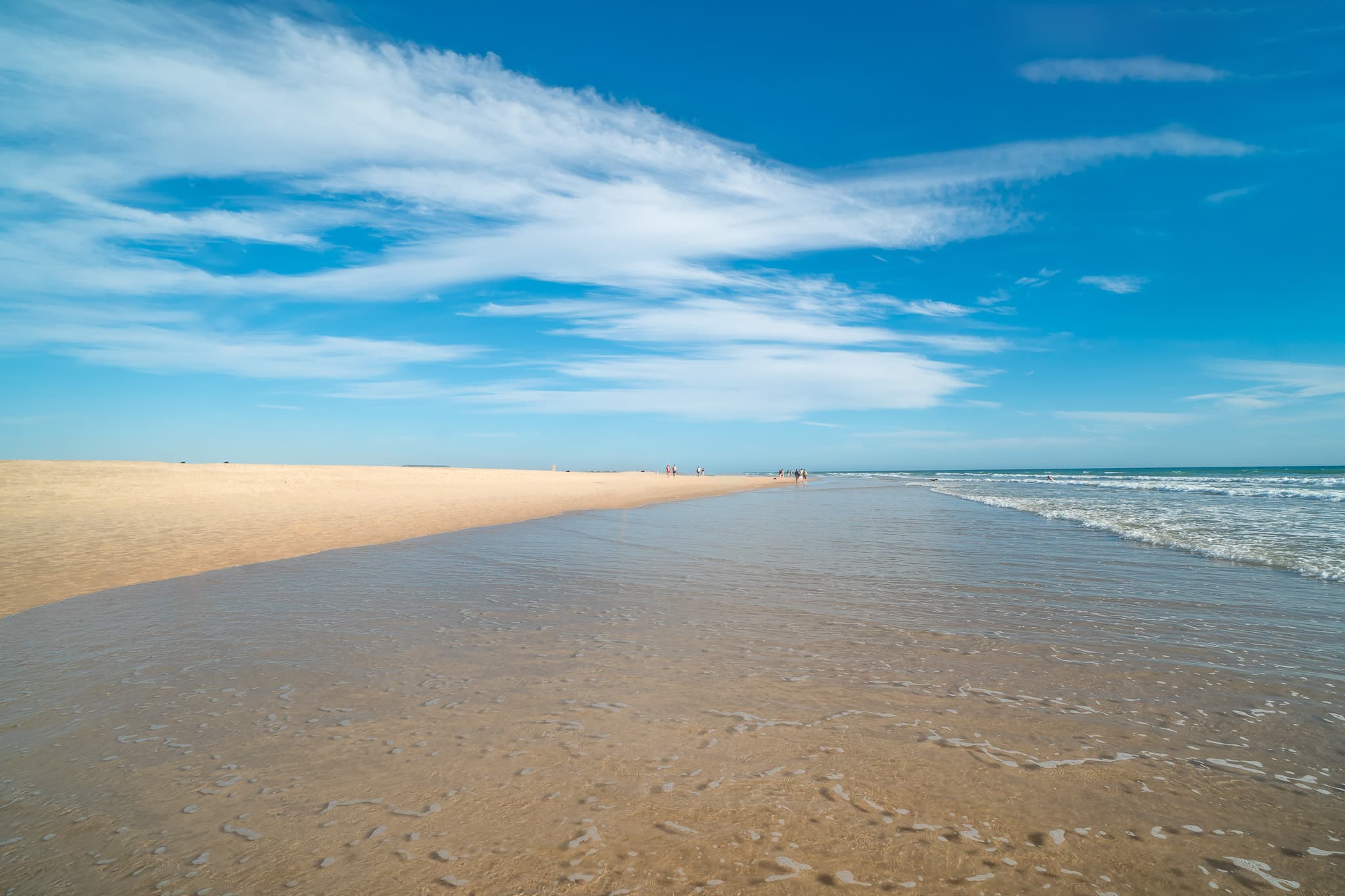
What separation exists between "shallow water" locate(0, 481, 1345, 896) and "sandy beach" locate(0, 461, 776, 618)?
292 cm

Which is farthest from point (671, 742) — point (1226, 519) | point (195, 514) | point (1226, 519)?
point (1226, 519)

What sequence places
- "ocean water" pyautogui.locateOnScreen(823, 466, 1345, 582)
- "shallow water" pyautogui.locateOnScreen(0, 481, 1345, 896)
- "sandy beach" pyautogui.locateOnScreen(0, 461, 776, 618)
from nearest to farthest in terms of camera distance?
"shallow water" pyautogui.locateOnScreen(0, 481, 1345, 896)
"sandy beach" pyautogui.locateOnScreen(0, 461, 776, 618)
"ocean water" pyautogui.locateOnScreen(823, 466, 1345, 582)

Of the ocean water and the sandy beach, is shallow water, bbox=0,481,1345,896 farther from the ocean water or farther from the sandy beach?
the ocean water

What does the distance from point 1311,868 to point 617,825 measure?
3.42 meters

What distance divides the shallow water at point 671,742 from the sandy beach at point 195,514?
292 cm

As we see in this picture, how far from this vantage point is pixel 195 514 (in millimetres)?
18750

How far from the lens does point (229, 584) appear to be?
9344mm

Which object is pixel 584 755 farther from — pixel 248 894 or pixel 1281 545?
pixel 1281 545

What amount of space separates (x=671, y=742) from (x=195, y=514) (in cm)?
2065

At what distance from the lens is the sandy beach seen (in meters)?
10.6

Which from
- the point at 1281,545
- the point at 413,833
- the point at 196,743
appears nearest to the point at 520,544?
the point at 196,743

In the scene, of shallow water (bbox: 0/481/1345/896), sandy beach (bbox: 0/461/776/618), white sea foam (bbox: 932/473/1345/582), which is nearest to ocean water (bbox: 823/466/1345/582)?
white sea foam (bbox: 932/473/1345/582)

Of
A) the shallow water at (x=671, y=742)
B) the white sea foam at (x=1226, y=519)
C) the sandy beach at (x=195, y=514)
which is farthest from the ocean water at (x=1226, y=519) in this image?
the sandy beach at (x=195, y=514)

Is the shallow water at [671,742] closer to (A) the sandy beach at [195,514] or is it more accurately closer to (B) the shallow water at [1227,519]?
(A) the sandy beach at [195,514]
